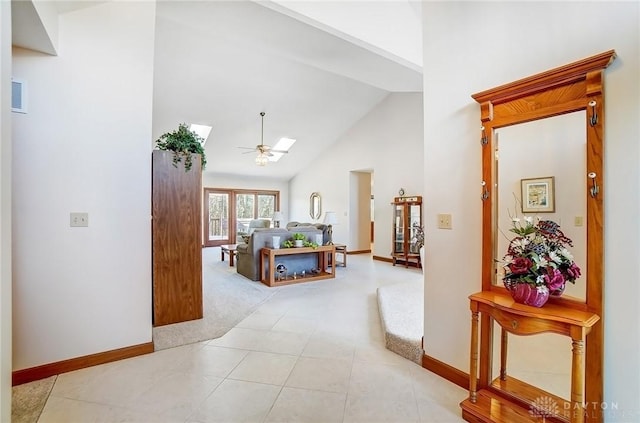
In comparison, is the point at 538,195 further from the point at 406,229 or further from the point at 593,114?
the point at 406,229

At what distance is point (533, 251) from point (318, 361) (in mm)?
1701


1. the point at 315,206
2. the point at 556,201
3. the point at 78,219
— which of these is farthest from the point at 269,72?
the point at 556,201

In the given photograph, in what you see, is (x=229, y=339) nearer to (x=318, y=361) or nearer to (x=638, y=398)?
(x=318, y=361)

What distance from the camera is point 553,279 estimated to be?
1500mm

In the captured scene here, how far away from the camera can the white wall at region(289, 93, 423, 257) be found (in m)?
6.63

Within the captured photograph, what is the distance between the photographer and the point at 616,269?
4.56 feet

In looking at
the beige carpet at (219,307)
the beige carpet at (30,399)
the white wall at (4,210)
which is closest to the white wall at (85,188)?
the beige carpet at (30,399)

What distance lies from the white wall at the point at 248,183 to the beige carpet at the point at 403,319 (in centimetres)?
680

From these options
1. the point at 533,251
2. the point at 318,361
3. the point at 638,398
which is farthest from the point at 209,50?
the point at 638,398

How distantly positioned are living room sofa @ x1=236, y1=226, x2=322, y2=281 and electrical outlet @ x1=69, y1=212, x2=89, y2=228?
9.25 feet

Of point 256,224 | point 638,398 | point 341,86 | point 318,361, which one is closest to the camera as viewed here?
point 638,398

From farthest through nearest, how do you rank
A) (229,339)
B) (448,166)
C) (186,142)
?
1. (186,142)
2. (229,339)
3. (448,166)

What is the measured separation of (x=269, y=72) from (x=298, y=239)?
10.4 ft

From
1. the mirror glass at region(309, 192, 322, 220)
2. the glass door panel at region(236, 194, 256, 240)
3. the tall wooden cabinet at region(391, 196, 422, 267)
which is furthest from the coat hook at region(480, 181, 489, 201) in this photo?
the glass door panel at region(236, 194, 256, 240)
